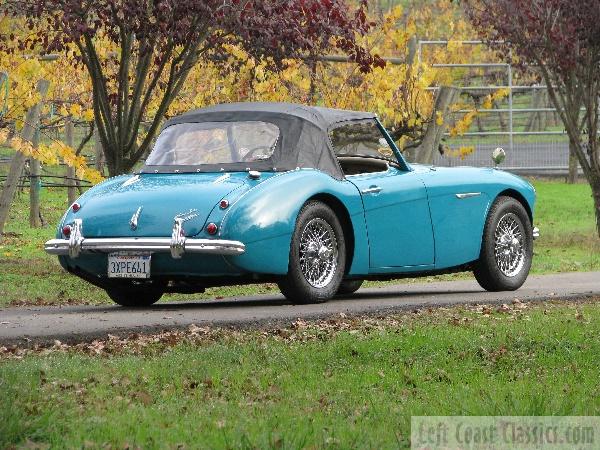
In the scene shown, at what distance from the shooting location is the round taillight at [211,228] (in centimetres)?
1127

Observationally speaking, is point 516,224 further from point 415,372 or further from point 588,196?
point 588,196

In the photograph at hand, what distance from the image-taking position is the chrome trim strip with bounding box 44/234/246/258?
11.2 meters

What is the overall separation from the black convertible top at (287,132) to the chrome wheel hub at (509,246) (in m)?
2.00

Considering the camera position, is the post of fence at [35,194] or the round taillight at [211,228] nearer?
the round taillight at [211,228]

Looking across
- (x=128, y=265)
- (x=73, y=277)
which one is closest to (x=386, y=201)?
(x=128, y=265)

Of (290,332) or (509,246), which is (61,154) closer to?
(509,246)

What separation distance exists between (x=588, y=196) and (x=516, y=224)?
22993 millimetres

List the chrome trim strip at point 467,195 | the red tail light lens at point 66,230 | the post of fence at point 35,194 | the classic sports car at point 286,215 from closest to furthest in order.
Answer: the classic sports car at point 286,215
the red tail light lens at point 66,230
the chrome trim strip at point 467,195
the post of fence at point 35,194

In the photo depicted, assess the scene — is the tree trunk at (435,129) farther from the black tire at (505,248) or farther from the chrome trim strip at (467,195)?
the chrome trim strip at (467,195)

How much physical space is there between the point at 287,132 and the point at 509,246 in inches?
111

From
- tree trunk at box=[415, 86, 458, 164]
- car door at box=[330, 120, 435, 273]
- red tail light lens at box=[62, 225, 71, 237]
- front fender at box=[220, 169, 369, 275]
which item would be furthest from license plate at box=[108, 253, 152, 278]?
tree trunk at box=[415, 86, 458, 164]

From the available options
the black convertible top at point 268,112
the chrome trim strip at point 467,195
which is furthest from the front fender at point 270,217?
the chrome trim strip at point 467,195

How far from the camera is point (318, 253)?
477 inches

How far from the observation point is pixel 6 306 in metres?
14.0
